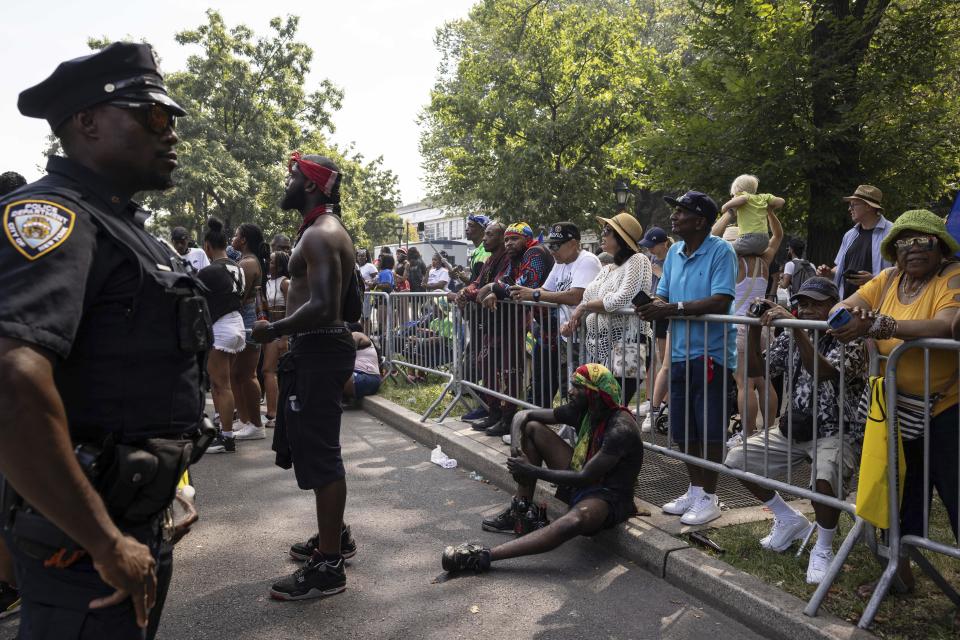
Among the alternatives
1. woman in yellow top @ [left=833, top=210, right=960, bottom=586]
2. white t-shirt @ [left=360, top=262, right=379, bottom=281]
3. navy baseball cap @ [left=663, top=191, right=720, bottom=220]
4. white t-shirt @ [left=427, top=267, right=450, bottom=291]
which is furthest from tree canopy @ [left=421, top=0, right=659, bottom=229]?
woman in yellow top @ [left=833, top=210, right=960, bottom=586]

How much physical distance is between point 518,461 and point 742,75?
20.2 ft

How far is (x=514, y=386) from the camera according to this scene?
686 centimetres

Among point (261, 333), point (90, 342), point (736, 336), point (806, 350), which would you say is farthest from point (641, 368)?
point (90, 342)

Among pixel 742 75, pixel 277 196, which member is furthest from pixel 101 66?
pixel 277 196

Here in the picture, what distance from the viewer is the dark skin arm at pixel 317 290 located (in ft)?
12.0

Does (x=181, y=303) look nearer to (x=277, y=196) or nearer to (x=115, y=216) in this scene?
(x=115, y=216)

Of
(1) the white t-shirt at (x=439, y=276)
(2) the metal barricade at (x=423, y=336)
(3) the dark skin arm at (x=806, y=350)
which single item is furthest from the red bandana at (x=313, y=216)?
(1) the white t-shirt at (x=439, y=276)

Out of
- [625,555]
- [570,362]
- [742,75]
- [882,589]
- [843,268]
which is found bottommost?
[625,555]

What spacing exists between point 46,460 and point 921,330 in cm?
336

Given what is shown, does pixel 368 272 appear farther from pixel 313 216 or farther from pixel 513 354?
pixel 313 216

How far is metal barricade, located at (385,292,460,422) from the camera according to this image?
8.34m

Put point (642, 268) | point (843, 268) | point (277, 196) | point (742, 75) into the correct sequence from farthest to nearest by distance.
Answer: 1. point (277, 196)
2. point (742, 75)
3. point (843, 268)
4. point (642, 268)

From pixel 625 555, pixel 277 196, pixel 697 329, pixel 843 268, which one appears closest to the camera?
pixel 625 555

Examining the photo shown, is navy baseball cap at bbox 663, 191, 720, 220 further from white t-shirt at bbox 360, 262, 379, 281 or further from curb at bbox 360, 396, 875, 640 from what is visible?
white t-shirt at bbox 360, 262, 379, 281
